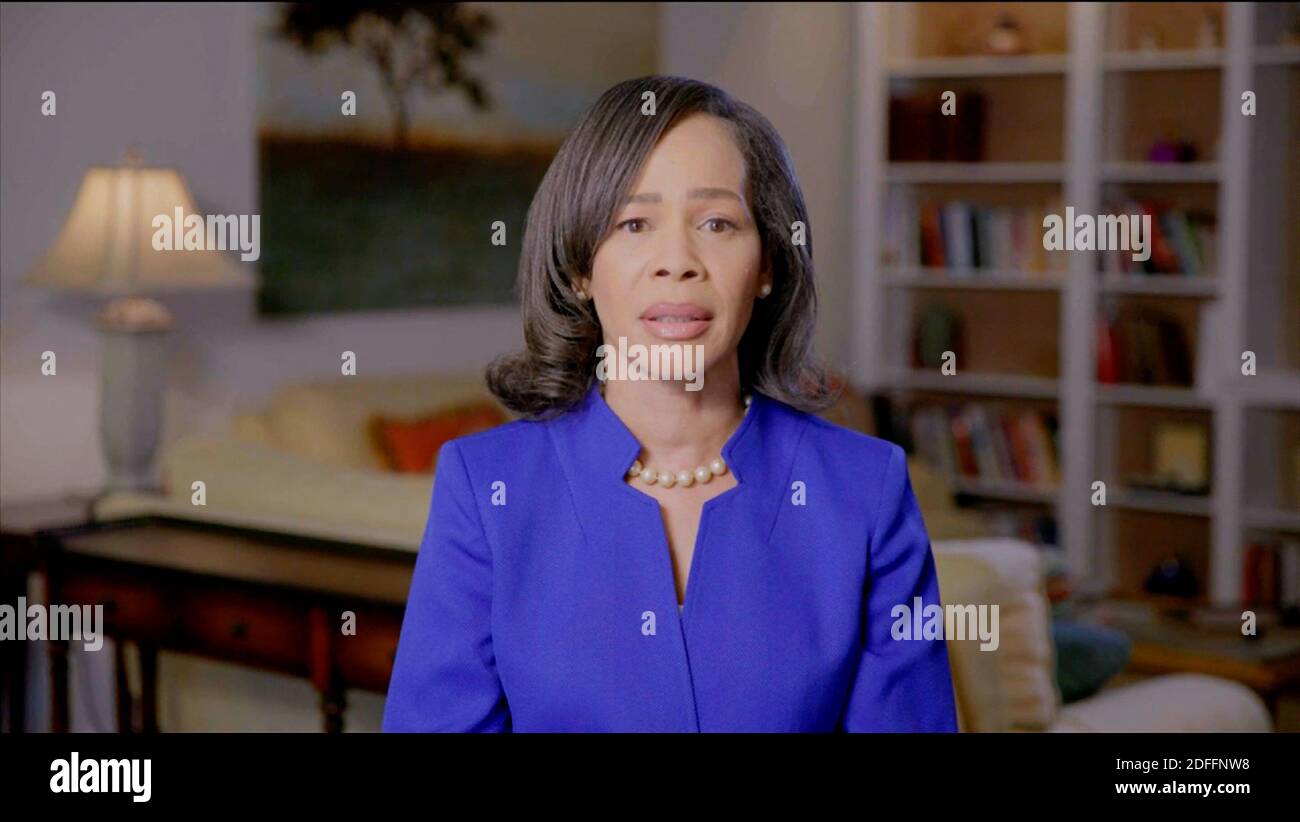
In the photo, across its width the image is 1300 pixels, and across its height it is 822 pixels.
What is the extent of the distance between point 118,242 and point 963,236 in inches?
118

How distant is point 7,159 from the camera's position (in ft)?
11.1

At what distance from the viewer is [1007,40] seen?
5352mm

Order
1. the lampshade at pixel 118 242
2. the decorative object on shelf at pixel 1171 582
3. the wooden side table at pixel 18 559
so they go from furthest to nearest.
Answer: the decorative object on shelf at pixel 1171 582 → the lampshade at pixel 118 242 → the wooden side table at pixel 18 559

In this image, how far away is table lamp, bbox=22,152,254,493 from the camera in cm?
334

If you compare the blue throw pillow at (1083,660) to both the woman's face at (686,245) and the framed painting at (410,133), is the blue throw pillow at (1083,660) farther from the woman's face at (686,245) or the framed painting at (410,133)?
the framed painting at (410,133)

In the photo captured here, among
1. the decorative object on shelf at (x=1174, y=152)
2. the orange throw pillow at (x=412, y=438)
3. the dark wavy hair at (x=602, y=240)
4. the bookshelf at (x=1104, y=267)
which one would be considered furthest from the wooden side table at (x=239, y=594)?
the decorative object on shelf at (x=1174, y=152)

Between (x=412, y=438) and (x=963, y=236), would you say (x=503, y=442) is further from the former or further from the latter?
(x=963, y=236)

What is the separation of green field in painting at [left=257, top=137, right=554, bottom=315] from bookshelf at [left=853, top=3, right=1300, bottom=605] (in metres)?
1.48

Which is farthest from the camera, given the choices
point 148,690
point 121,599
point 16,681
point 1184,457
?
point 1184,457

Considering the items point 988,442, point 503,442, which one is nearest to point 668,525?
point 503,442

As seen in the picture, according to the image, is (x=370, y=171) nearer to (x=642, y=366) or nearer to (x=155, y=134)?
(x=155, y=134)

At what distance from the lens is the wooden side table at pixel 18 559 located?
10.4 ft

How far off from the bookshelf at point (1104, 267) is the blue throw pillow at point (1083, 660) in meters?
1.63
